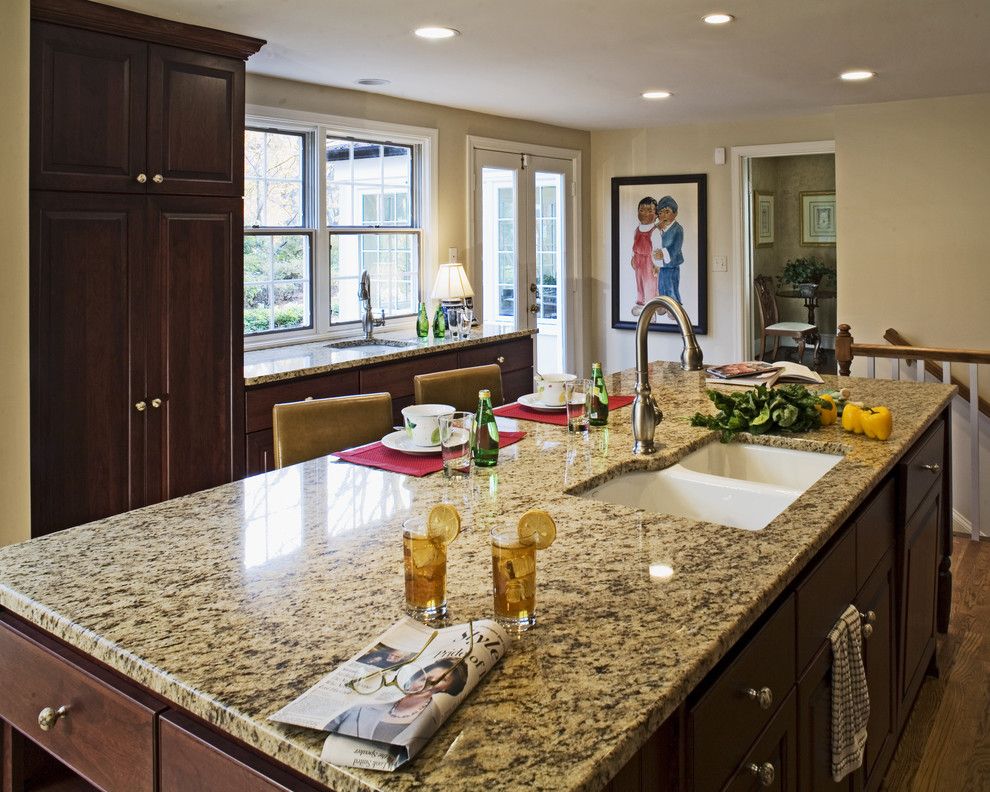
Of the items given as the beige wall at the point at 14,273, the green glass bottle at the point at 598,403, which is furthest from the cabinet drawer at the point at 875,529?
the beige wall at the point at 14,273

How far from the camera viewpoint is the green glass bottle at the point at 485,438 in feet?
7.11

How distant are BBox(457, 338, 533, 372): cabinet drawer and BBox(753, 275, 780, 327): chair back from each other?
4.44 metres

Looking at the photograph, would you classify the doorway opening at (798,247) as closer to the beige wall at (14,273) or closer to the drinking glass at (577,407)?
the drinking glass at (577,407)

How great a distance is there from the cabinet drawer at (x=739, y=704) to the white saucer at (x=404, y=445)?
99 cm

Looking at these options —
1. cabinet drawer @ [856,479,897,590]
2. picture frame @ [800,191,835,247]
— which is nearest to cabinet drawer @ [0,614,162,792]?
cabinet drawer @ [856,479,897,590]

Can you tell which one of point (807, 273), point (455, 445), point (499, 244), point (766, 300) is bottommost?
point (455, 445)

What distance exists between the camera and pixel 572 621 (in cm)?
129

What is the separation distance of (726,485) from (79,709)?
1.44 m

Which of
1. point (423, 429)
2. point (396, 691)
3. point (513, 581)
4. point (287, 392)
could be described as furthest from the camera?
point (287, 392)

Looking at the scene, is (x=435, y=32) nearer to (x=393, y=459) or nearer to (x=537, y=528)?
(x=393, y=459)

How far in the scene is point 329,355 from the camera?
4297 millimetres

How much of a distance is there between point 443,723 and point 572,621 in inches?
12.7

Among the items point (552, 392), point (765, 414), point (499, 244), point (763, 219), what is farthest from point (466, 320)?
point (763, 219)

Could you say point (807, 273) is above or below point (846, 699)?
above
